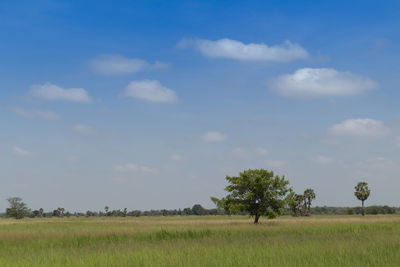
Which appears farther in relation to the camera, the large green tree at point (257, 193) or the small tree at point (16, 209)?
the small tree at point (16, 209)

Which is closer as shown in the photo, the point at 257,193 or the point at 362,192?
the point at 257,193

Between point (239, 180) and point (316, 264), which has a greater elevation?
point (239, 180)

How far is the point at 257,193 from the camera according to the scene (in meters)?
52.0

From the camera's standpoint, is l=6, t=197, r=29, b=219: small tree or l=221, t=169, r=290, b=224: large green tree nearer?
l=221, t=169, r=290, b=224: large green tree

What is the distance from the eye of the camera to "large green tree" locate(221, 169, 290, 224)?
5147 cm

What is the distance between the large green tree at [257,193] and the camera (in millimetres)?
51475

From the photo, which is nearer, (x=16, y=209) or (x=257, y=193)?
(x=257, y=193)

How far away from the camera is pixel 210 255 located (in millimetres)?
14641

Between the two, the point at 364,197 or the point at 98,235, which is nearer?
the point at 98,235

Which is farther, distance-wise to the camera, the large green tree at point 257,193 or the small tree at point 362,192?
the small tree at point 362,192

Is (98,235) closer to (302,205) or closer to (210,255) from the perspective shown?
(210,255)

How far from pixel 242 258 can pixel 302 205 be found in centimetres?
15090

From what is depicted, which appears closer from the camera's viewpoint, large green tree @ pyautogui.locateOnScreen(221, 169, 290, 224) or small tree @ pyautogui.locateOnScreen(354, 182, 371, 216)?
large green tree @ pyautogui.locateOnScreen(221, 169, 290, 224)

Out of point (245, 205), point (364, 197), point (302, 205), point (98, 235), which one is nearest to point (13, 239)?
point (98, 235)
